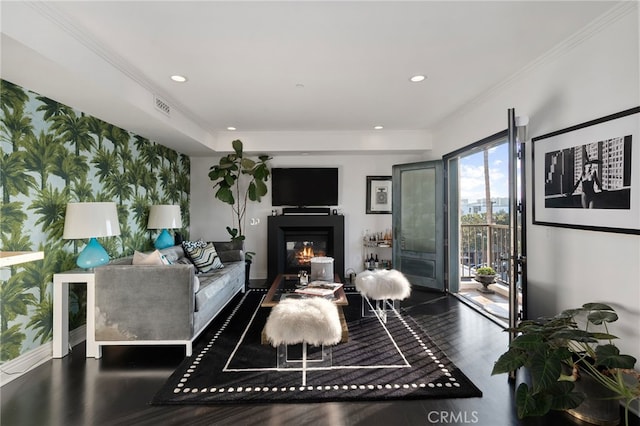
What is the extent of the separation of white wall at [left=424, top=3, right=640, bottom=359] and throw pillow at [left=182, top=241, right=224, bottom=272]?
354 centimetres

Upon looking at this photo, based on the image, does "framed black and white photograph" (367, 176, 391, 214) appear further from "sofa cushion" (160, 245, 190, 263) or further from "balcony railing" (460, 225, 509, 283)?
"sofa cushion" (160, 245, 190, 263)

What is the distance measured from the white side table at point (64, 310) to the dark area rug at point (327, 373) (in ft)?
2.84

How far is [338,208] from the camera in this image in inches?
217

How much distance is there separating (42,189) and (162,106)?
1.34 metres

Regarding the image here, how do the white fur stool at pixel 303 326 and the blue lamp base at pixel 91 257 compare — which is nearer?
the white fur stool at pixel 303 326

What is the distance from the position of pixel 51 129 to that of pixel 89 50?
2.99 ft

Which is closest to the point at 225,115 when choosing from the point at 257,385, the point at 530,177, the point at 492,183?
the point at 257,385

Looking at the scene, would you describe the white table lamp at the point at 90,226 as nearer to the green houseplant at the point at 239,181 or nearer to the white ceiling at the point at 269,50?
the white ceiling at the point at 269,50

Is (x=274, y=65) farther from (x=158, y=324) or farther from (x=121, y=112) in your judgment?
(x=158, y=324)

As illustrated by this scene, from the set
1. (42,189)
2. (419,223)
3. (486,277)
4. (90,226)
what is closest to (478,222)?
(486,277)

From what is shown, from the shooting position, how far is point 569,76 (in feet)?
7.49

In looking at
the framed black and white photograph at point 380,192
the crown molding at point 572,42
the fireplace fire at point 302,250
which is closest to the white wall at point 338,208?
the framed black and white photograph at point 380,192

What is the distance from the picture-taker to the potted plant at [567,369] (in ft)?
5.20

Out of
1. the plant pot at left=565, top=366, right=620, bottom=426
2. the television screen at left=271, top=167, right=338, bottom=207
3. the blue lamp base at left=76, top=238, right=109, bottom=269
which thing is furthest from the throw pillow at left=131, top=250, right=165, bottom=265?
the plant pot at left=565, top=366, right=620, bottom=426
